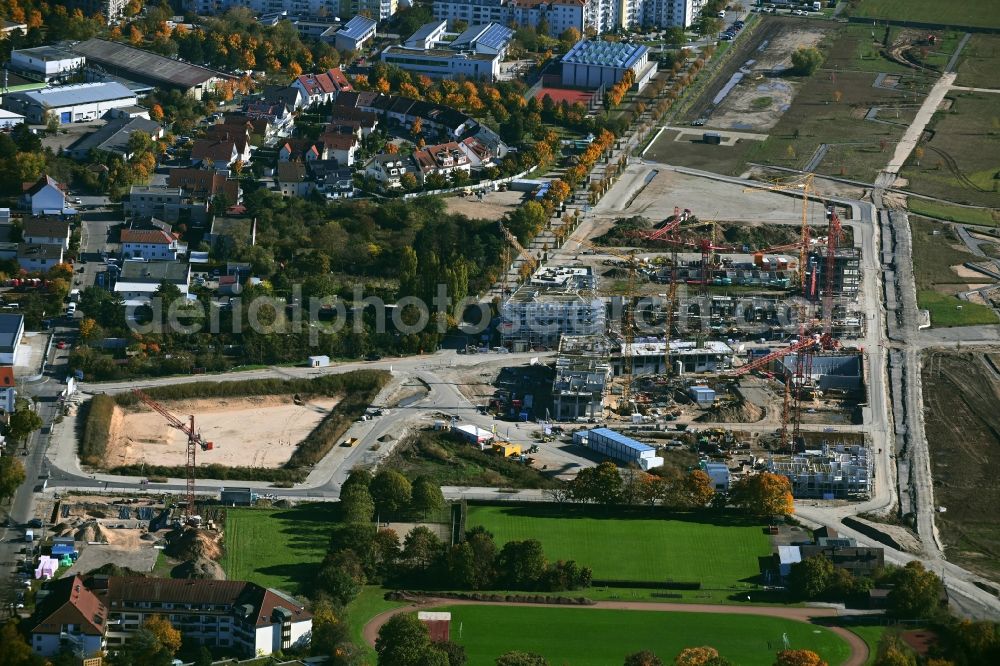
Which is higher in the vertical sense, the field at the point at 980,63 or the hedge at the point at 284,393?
the hedge at the point at 284,393

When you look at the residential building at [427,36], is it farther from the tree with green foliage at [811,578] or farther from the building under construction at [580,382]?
the tree with green foliage at [811,578]

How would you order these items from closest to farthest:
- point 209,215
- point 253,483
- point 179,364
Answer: point 253,483 → point 179,364 → point 209,215

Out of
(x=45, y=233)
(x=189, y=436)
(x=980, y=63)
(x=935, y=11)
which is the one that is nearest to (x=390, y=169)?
(x=45, y=233)

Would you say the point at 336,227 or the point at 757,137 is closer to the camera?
the point at 336,227

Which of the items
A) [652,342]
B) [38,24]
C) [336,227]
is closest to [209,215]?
[336,227]

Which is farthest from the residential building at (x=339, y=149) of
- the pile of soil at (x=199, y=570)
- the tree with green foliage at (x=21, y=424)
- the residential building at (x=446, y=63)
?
the pile of soil at (x=199, y=570)

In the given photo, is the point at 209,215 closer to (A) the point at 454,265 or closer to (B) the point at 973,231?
(A) the point at 454,265

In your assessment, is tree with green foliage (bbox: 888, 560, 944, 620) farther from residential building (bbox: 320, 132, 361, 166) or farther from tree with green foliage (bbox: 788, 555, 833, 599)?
residential building (bbox: 320, 132, 361, 166)
